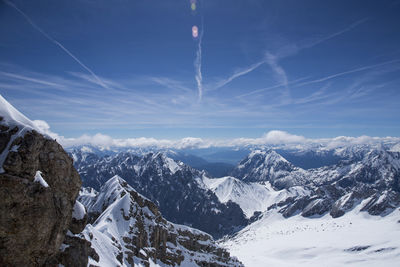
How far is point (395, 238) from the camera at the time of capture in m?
186

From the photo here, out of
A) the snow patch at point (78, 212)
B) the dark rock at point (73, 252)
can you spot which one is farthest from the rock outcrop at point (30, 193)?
the snow patch at point (78, 212)

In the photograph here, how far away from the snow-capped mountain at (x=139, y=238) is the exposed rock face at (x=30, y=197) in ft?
84.1

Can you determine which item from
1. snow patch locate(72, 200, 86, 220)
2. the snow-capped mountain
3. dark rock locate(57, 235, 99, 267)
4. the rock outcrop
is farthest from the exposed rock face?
the snow-capped mountain

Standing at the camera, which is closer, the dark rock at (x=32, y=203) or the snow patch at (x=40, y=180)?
the dark rock at (x=32, y=203)

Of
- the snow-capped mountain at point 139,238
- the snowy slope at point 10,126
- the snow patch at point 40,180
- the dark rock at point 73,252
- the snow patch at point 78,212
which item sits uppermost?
the snowy slope at point 10,126

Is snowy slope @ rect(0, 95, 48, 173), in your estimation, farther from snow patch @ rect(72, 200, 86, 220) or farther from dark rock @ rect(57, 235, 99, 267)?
dark rock @ rect(57, 235, 99, 267)

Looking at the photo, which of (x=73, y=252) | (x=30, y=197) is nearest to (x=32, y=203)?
(x=30, y=197)

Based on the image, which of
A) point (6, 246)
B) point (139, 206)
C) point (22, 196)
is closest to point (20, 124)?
point (22, 196)

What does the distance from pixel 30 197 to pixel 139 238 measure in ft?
237

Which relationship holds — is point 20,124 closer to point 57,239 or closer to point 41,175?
point 41,175

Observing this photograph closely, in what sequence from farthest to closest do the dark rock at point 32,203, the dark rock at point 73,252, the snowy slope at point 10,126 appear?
the dark rock at point 73,252 → the snowy slope at point 10,126 → the dark rock at point 32,203

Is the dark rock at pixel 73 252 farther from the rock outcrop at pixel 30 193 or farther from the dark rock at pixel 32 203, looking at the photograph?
the dark rock at pixel 32 203

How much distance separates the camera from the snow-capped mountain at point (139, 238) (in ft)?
228

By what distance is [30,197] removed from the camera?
2808 centimetres
